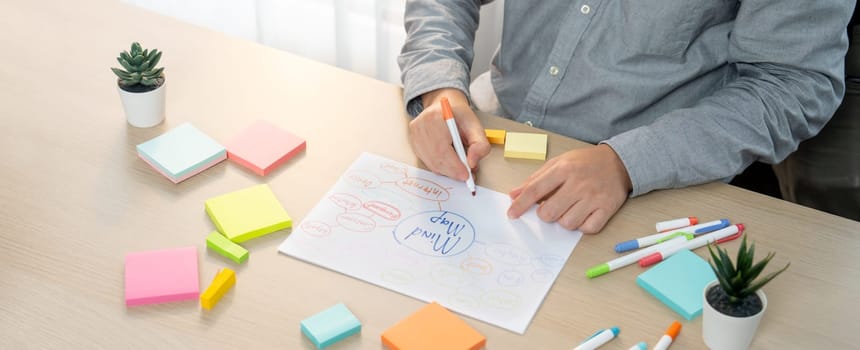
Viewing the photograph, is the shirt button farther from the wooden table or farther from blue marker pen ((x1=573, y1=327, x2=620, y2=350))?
blue marker pen ((x1=573, y1=327, x2=620, y2=350))

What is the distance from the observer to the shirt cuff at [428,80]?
113 cm

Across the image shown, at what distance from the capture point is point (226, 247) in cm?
89

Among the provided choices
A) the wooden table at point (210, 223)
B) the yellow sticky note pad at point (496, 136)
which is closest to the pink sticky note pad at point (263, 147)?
the wooden table at point (210, 223)

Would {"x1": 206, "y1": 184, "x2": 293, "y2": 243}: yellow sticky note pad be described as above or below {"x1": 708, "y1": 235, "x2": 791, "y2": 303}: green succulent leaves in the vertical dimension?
below

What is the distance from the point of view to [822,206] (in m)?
1.27

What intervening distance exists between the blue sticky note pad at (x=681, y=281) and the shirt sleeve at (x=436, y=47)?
0.40m

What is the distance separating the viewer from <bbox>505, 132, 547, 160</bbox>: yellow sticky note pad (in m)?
1.06

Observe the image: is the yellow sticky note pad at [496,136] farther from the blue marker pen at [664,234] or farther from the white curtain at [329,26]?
the white curtain at [329,26]

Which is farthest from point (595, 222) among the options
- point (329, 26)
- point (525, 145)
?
point (329, 26)

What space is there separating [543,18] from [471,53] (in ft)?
0.39

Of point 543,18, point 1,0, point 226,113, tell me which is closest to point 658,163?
point 543,18

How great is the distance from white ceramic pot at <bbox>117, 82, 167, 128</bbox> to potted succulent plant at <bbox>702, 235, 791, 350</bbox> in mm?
699

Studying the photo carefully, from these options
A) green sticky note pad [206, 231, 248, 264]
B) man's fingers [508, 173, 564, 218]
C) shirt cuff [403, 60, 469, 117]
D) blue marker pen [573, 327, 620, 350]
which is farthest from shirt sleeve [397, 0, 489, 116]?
→ blue marker pen [573, 327, 620, 350]

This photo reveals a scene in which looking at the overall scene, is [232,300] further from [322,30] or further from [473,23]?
[322,30]
